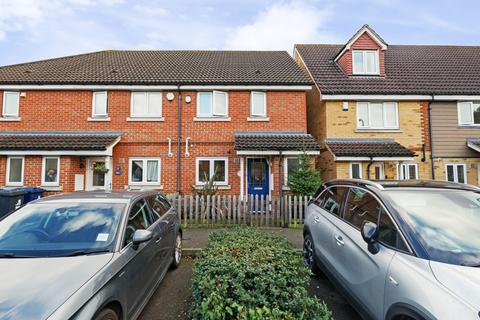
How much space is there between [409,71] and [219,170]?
11360 millimetres

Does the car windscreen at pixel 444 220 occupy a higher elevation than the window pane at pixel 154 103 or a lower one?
lower

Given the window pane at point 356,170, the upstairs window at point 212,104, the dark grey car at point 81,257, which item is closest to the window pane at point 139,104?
the upstairs window at point 212,104

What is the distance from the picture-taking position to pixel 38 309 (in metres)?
1.84

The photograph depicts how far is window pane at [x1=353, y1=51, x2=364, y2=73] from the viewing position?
13.0 metres

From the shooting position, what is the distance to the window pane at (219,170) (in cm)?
1120

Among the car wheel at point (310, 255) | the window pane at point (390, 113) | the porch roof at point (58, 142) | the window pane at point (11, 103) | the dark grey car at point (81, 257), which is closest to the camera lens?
the dark grey car at point (81, 257)

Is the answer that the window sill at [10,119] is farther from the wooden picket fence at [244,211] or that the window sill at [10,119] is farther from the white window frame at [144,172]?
the wooden picket fence at [244,211]

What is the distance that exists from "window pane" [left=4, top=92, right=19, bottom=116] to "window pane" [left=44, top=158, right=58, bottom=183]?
3279mm

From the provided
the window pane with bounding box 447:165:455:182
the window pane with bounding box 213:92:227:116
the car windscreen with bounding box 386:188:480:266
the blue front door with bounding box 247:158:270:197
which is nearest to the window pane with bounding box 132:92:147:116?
the window pane with bounding box 213:92:227:116

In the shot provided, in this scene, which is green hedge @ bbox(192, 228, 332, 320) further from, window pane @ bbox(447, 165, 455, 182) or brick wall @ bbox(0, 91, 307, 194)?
window pane @ bbox(447, 165, 455, 182)

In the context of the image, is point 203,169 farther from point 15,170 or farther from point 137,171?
point 15,170

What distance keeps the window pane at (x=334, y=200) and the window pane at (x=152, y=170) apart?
8.34 meters

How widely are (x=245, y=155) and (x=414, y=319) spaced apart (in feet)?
29.8

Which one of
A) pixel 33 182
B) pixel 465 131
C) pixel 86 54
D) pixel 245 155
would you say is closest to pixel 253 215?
pixel 245 155
